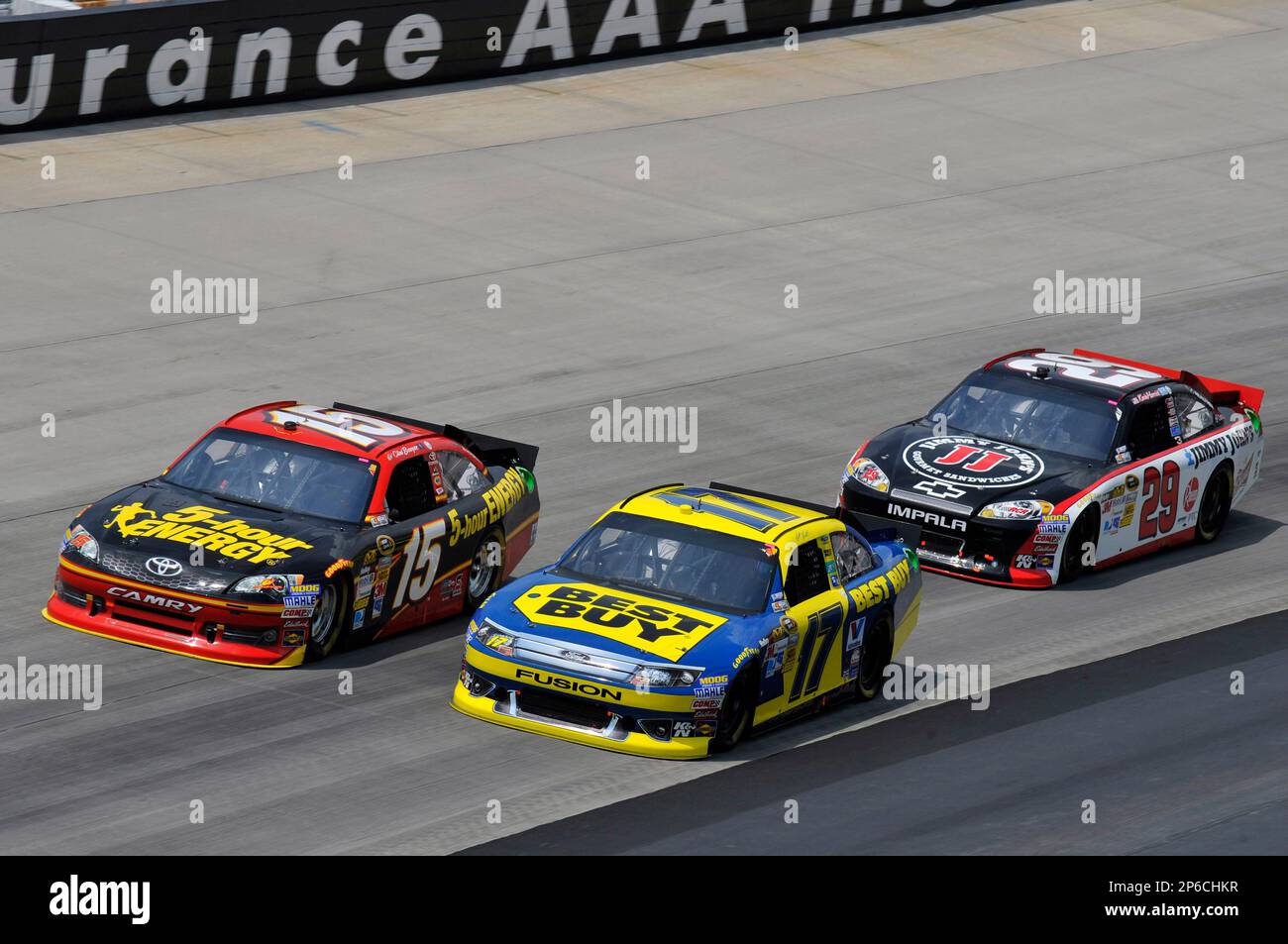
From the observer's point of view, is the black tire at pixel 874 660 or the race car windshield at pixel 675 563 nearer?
the race car windshield at pixel 675 563

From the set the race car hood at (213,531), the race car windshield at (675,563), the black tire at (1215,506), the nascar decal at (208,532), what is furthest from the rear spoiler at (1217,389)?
the nascar decal at (208,532)

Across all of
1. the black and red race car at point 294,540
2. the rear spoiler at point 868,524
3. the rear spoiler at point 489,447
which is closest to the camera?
the black and red race car at point 294,540

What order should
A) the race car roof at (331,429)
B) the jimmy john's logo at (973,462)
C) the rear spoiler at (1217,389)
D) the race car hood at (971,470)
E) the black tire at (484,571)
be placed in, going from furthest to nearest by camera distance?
1. the rear spoiler at (1217,389)
2. the jimmy john's logo at (973,462)
3. the race car hood at (971,470)
4. the black tire at (484,571)
5. the race car roof at (331,429)

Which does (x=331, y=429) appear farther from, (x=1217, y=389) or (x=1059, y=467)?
(x=1217, y=389)

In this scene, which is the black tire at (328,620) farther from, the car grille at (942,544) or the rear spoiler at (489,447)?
the car grille at (942,544)

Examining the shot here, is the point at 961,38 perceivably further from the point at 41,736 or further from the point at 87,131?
the point at 41,736

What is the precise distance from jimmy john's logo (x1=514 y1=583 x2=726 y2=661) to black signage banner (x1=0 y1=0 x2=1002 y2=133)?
17.2 metres

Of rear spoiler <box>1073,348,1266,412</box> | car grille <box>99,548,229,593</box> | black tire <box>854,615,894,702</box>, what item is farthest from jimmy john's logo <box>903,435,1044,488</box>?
car grille <box>99,548,229,593</box>

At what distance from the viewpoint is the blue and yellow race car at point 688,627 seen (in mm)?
13172

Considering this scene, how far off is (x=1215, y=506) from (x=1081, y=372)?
60.1 inches

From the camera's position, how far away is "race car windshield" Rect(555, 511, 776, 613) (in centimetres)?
1387

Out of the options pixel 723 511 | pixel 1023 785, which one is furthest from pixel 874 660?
pixel 1023 785
